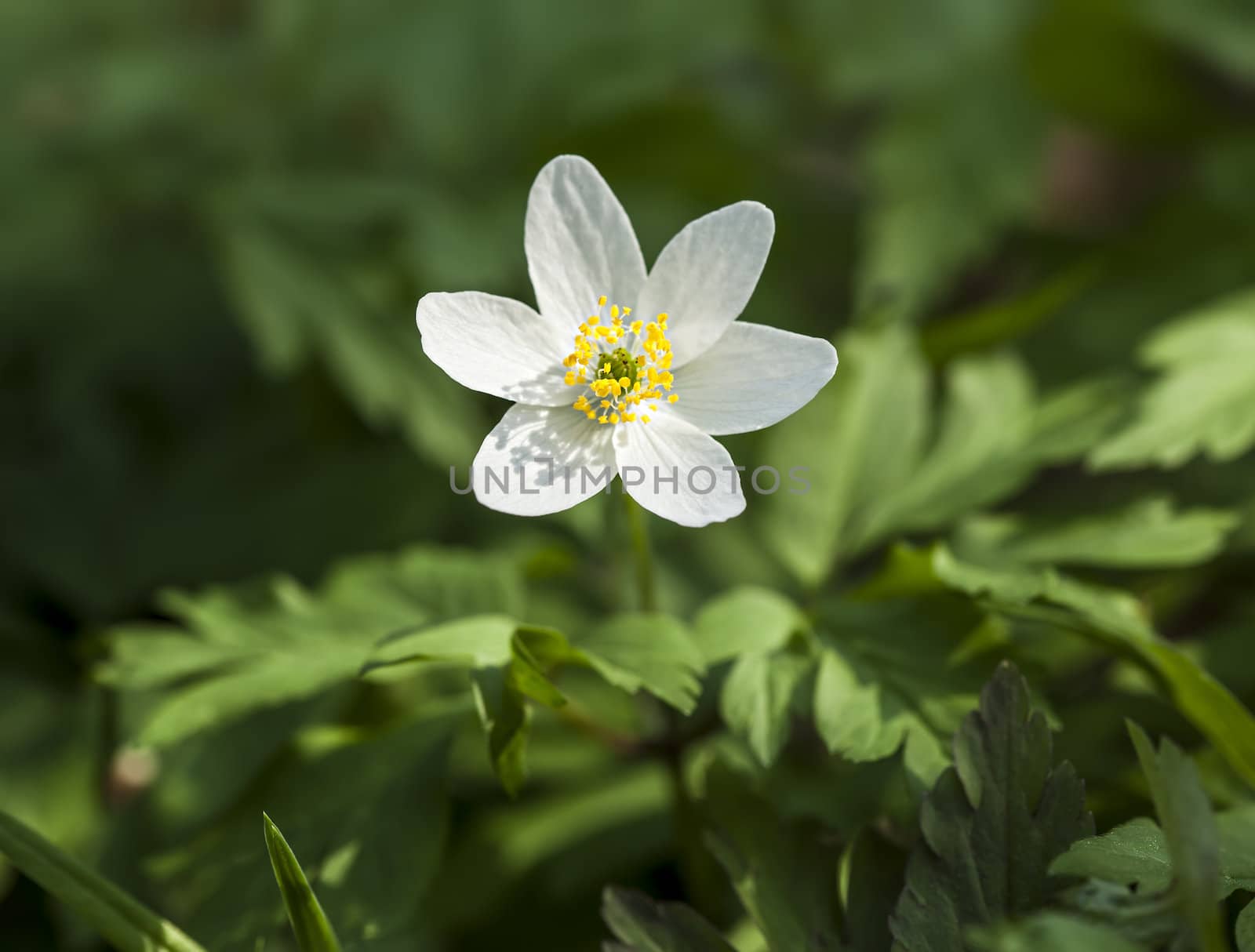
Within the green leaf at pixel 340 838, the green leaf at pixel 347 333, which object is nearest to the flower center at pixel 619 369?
the green leaf at pixel 340 838

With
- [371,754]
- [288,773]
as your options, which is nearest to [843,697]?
[371,754]

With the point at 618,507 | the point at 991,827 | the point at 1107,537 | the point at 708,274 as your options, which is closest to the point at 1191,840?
the point at 991,827

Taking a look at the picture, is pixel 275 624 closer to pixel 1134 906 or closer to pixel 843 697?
pixel 843 697

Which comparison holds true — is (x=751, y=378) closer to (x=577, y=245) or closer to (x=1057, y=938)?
(x=577, y=245)

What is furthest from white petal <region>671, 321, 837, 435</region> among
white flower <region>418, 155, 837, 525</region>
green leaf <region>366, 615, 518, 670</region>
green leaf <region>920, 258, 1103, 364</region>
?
green leaf <region>920, 258, 1103, 364</region>

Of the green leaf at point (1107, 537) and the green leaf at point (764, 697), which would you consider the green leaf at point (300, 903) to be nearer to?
the green leaf at point (764, 697)

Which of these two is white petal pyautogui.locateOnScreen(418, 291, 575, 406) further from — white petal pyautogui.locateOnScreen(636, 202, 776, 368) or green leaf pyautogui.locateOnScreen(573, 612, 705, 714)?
green leaf pyautogui.locateOnScreen(573, 612, 705, 714)
